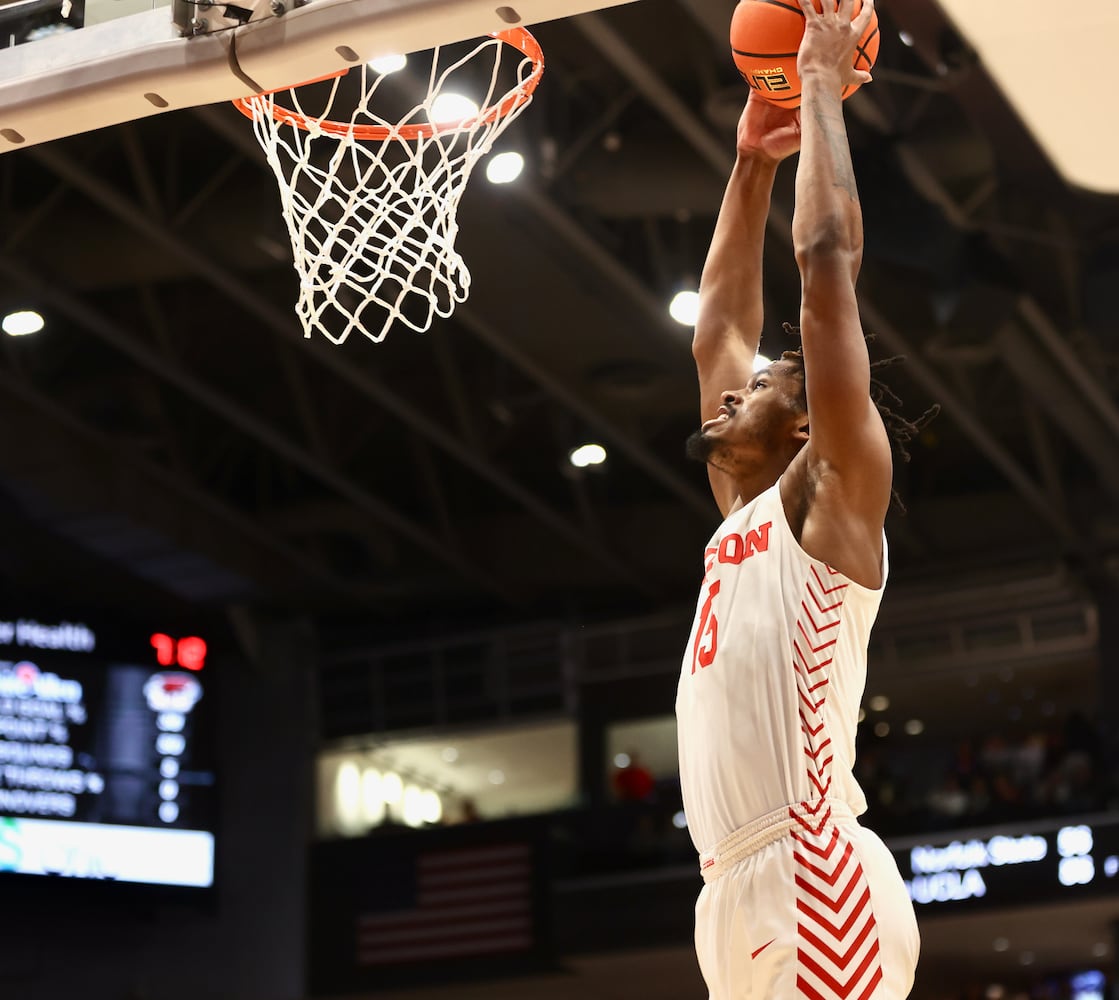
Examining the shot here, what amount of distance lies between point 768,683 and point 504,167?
7.10 meters

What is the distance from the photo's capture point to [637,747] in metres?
18.3

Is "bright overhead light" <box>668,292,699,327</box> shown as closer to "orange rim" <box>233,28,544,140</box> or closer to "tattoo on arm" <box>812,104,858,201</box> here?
"orange rim" <box>233,28,544,140</box>

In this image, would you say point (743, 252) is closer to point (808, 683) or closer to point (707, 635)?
point (707, 635)

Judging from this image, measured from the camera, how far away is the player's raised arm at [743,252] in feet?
12.9

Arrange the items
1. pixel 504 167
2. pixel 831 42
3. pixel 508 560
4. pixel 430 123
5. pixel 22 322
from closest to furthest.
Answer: pixel 831 42 < pixel 430 123 < pixel 504 167 < pixel 22 322 < pixel 508 560

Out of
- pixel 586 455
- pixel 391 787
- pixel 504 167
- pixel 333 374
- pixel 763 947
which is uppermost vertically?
pixel 333 374

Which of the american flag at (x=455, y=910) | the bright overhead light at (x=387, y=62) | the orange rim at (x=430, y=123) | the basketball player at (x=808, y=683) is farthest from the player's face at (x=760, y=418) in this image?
the american flag at (x=455, y=910)

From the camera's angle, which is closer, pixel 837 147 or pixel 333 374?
pixel 837 147

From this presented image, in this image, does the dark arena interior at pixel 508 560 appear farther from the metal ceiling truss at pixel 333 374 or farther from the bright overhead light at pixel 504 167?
the bright overhead light at pixel 504 167

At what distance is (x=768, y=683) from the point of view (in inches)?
126

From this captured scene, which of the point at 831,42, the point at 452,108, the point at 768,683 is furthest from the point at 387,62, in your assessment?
the point at 768,683

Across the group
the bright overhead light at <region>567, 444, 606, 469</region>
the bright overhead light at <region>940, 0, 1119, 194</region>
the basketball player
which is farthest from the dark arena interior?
the basketball player

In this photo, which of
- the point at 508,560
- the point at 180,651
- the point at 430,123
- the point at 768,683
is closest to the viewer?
the point at 768,683

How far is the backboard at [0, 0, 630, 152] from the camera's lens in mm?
3736
